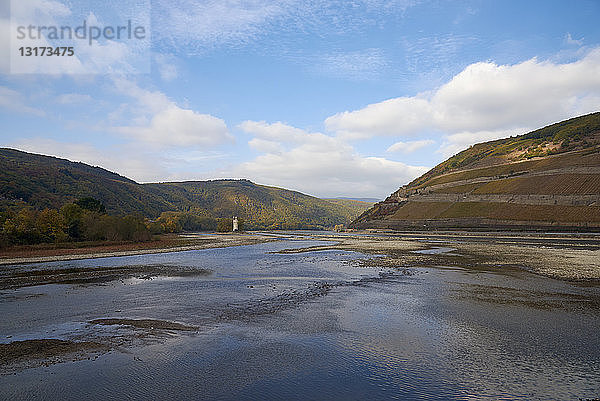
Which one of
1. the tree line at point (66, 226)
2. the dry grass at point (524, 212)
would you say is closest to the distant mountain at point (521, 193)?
the dry grass at point (524, 212)

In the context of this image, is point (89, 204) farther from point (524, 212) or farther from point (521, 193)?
point (521, 193)

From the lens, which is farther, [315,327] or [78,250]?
[78,250]

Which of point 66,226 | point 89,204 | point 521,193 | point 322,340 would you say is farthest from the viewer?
point 521,193

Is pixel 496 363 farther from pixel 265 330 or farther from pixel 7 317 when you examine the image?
pixel 7 317

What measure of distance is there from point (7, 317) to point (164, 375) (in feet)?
37.3

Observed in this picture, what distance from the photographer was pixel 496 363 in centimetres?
1038

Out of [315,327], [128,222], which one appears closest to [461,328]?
[315,327]

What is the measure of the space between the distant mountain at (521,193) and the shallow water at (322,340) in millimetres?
79786

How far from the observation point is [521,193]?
103 m

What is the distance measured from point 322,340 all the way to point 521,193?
110 meters

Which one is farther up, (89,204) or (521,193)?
(521,193)

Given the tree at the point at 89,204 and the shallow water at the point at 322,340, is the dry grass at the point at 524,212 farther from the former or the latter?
the tree at the point at 89,204

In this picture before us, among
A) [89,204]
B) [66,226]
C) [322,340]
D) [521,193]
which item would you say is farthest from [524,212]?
[89,204]

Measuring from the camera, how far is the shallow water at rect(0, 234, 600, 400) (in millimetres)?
8977
